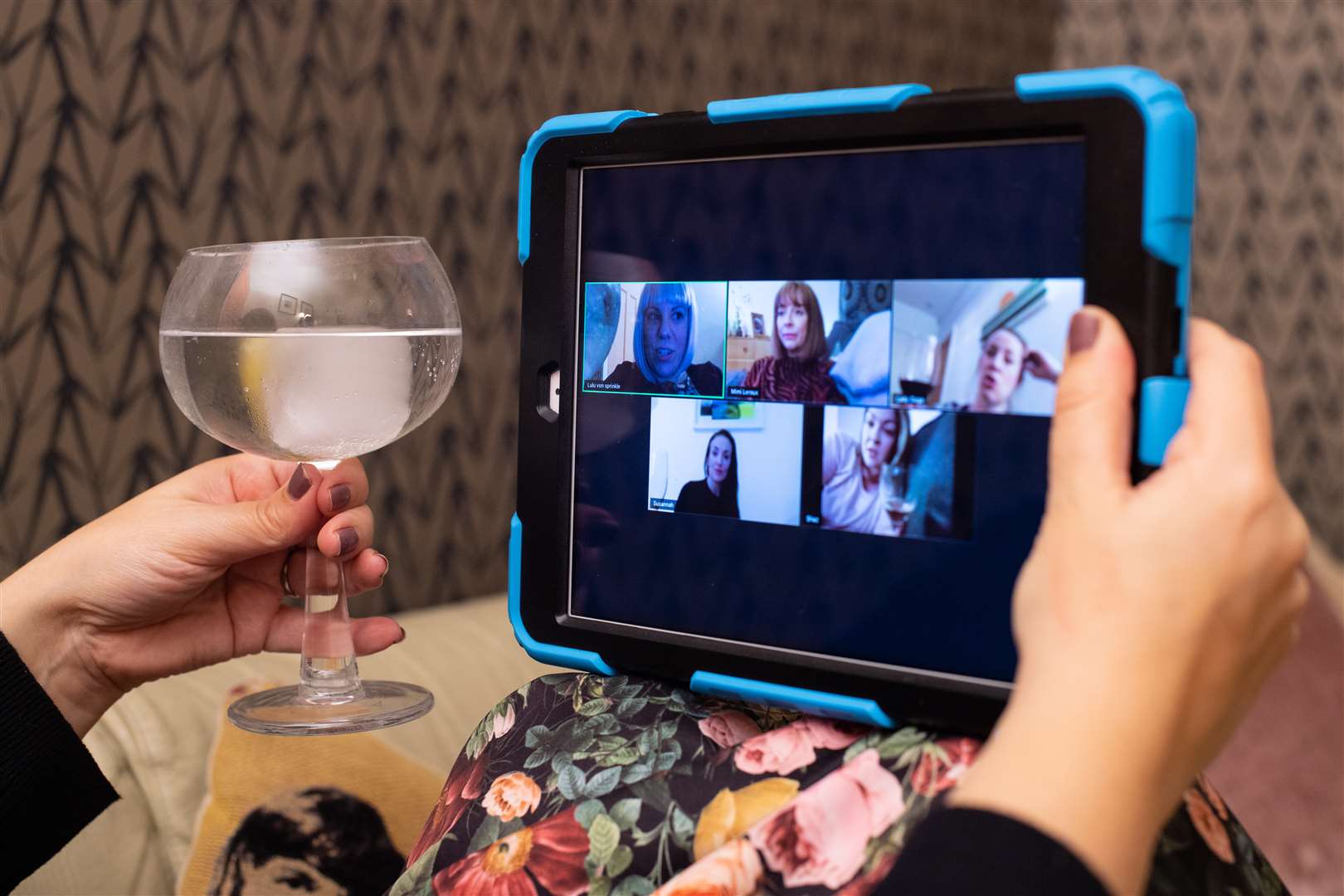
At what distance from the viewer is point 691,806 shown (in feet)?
1.92

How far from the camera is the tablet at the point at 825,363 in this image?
52 centimetres

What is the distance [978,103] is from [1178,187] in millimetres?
100

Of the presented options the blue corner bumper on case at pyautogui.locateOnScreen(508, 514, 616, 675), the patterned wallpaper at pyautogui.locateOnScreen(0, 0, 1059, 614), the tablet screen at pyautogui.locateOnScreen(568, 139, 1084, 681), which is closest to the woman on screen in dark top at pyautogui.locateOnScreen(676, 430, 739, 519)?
the tablet screen at pyautogui.locateOnScreen(568, 139, 1084, 681)

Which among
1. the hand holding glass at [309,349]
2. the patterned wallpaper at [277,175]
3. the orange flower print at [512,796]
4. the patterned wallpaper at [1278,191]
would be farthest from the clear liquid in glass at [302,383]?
the patterned wallpaper at [1278,191]

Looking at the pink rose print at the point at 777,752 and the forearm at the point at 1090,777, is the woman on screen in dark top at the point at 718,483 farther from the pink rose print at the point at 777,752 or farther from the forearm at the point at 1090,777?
the forearm at the point at 1090,777

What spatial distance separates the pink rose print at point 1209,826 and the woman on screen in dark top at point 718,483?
0.88ft

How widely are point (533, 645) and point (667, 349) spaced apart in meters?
0.20

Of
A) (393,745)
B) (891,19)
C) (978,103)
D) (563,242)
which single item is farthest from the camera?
(891,19)

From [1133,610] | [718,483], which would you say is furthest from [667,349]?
[1133,610]

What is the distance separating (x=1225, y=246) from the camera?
2.37 meters

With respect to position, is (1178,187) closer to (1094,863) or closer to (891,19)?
(1094,863)

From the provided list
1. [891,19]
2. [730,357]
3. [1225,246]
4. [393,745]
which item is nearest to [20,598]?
[393,745]

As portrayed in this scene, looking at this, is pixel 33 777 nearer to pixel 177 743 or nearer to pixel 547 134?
pixel 177 743

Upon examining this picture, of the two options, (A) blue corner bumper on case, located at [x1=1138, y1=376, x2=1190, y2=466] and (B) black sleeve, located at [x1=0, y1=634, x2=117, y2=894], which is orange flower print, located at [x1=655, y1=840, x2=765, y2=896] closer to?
(A) blue corner bumper on case, located at [x1=1138, y1=376, x2=1190, y2=466]
